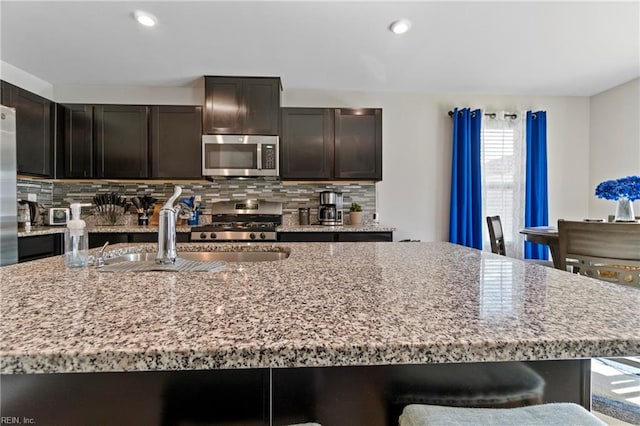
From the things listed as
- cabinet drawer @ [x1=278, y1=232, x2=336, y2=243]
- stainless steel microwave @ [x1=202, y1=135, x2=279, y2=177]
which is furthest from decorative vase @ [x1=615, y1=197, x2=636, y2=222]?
stainless steel microwave @ [x1=202, y1=135, x2=279, y2=177]

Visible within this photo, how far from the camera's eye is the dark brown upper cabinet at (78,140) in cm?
317

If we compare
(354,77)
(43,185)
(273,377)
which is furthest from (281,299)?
(43,185)

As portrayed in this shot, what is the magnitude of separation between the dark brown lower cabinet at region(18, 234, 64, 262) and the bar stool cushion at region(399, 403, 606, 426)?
3.14 meters

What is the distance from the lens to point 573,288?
30.3 inches

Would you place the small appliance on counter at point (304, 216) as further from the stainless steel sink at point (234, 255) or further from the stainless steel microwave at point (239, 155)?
the stainless steel sink at point (234, 255)

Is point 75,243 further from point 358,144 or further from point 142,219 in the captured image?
point 358,144

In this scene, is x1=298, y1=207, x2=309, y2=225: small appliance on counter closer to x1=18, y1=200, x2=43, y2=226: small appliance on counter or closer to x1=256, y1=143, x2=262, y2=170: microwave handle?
x1=256, y1=143, x2=262, y2=170: microwave handle

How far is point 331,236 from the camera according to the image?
3.02m

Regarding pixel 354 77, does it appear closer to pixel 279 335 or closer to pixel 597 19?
pixel 597 19

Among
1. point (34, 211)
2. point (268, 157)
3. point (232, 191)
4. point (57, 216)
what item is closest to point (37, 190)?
point (34, 211)

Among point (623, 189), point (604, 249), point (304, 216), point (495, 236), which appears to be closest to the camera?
point (604, 249)

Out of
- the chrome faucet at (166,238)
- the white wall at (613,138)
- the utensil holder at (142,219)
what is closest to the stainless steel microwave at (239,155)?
the utensil holder at (142,219)

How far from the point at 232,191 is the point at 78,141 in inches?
62.2

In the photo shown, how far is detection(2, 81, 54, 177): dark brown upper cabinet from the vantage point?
270 centimetres
